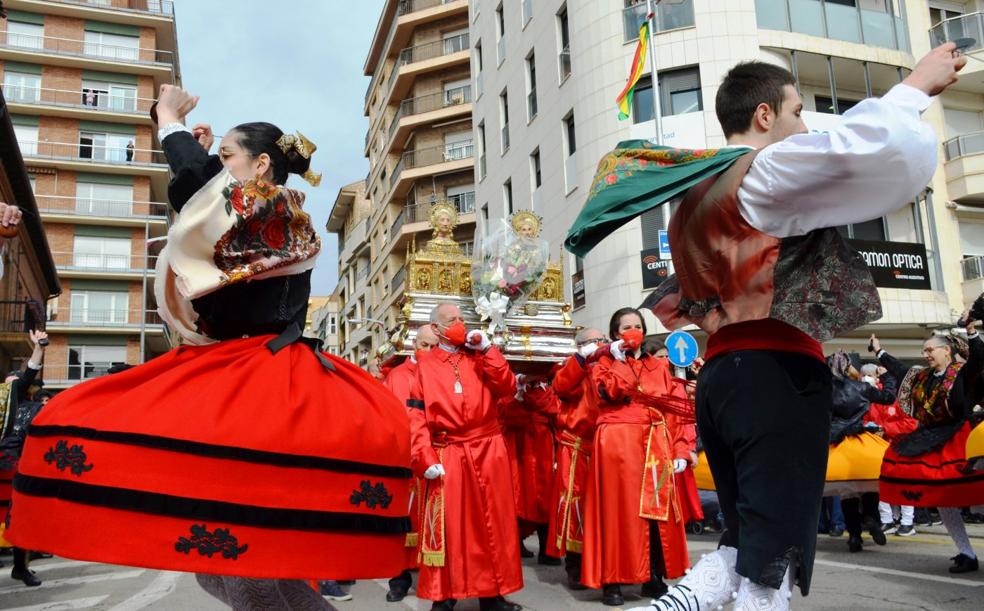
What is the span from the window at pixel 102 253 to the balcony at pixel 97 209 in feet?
3.86

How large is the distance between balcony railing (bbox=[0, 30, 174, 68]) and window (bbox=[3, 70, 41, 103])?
1452 mm

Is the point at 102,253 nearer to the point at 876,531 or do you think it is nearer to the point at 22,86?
the point at 22,86

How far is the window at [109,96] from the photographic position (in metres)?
46.7

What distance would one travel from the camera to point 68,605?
6.84 meters

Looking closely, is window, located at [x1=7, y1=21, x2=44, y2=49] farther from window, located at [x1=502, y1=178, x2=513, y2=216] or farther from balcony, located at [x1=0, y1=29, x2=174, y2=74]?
window, located at [x1=502, y1=178, x2=513, y2=216]

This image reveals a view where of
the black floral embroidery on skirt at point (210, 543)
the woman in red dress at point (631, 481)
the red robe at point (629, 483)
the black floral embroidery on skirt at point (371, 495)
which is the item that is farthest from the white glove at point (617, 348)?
the black floral embroidery on skirt at point (210, 543)

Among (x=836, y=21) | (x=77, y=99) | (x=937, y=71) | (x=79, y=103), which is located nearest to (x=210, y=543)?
(x=937, y=71)

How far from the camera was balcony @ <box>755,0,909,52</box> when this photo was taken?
21672 millimetres

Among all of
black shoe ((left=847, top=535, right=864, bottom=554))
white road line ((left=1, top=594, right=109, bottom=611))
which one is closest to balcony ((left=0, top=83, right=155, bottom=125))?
white road line ((left=1, top=594, right=109, bottom=611))

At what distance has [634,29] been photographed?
21812 millimetres

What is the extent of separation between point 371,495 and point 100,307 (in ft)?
157

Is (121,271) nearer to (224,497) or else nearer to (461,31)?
(461,31)

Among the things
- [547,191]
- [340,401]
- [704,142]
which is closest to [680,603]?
[340,401]

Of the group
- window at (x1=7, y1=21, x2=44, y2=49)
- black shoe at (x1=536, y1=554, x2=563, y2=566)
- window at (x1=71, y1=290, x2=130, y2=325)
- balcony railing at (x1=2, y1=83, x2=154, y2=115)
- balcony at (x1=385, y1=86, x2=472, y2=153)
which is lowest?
black shoe at (x1=536, y1=554, x2=563, y2=566)
